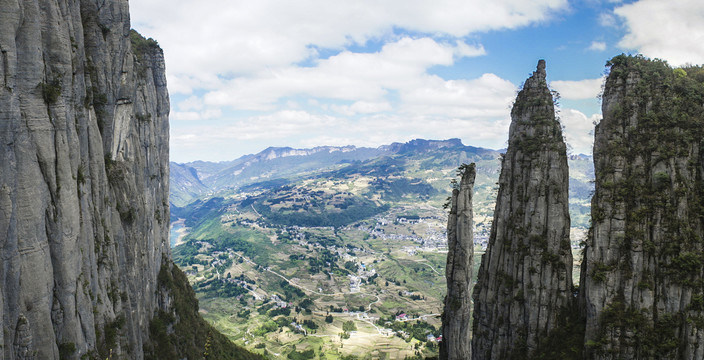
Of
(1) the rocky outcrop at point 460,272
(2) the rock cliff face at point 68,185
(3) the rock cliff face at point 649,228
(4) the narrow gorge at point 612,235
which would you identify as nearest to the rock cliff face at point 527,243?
(4) the narrow gorge at point 612,235

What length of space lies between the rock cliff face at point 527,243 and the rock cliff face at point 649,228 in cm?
379

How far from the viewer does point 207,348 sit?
228ft

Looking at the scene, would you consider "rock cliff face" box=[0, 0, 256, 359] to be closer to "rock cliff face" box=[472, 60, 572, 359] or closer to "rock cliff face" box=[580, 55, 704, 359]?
"rock cliff face" box=[472, 60, 572, 359]

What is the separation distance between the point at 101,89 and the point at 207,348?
4717cm

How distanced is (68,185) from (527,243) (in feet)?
144

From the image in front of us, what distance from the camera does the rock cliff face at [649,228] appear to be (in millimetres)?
34188

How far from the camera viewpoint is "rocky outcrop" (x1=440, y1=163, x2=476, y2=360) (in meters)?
48.0

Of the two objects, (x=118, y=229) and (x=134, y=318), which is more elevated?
(x=118, y=229)

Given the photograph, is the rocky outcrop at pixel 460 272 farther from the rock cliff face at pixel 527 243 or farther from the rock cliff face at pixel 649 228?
the rock cliff face at pixel 649 228

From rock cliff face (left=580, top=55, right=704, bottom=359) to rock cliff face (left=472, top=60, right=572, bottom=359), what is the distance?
3789mm

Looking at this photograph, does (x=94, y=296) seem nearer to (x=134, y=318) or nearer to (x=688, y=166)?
(x=134, y=318)

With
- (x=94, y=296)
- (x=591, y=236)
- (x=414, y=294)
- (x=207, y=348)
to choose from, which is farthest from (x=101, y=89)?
(x=414, y=294)

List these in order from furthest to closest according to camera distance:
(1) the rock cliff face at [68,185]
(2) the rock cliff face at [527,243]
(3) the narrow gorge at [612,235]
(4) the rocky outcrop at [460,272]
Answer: (4) the rocky outcrop at [460,272] < (2) the rock cliff face at [527,243] < (3) the narrow gorge at [612,235] < (1) the rock cliff face at [68,185]

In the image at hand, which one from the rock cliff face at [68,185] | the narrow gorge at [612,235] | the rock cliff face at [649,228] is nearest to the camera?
the rock cliff face at [68,185]
